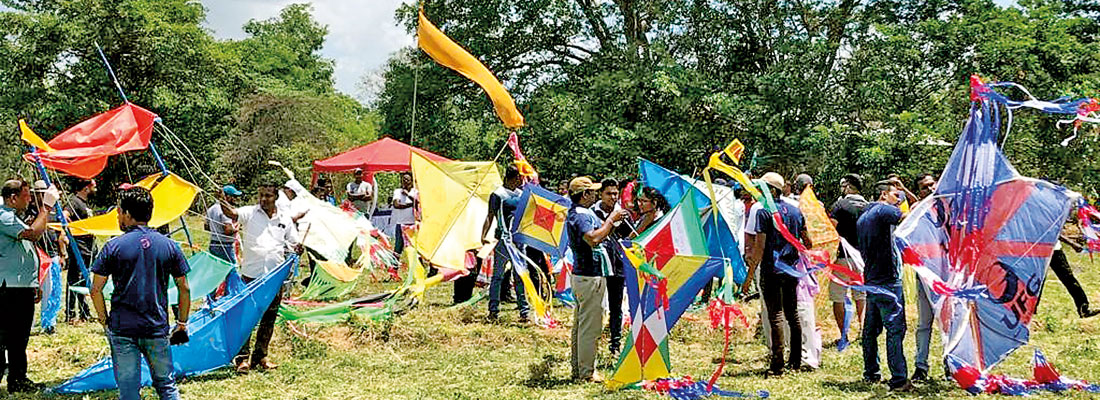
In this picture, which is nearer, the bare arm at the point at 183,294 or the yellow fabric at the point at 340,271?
the bare arm at the point at 183,294

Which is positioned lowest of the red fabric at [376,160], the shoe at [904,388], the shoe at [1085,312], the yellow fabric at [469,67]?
the shoe at [904,388]

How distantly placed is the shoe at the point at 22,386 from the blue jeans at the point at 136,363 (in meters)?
1.83

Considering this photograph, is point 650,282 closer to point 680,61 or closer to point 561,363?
point 561,363

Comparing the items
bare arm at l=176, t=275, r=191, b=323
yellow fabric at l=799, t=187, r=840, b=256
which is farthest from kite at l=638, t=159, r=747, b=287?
bare arm at l=176, t=275, r=191, b=323

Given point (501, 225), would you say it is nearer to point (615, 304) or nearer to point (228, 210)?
point (615, 304)

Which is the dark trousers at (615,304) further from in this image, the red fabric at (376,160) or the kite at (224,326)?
the red fabric at (376,160)

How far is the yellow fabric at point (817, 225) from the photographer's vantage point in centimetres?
792

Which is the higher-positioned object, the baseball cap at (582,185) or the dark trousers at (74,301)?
the baseball cap at (582,185)

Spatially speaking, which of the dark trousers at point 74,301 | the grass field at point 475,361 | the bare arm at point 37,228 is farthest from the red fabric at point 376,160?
the bare arm at point 37,228

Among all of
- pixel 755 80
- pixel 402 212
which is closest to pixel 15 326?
pixel 402 212

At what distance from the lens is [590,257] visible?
20.9 feet

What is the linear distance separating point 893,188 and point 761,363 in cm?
179

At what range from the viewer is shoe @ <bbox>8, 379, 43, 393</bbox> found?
6125 mm

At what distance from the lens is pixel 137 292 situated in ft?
15.7
